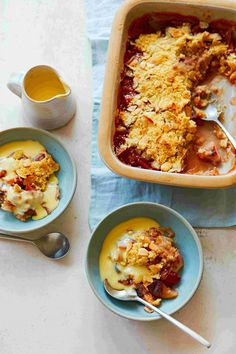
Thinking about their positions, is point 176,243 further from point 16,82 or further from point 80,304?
point 16,82

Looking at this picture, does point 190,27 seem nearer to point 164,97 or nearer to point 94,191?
point 164,97

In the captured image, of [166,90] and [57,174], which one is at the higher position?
[166,90]

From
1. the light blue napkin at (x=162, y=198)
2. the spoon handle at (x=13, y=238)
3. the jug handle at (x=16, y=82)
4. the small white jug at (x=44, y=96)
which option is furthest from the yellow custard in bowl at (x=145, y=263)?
the jug handle at (x=16, y=82)

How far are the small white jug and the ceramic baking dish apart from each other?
0.14 metres

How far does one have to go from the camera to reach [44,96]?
5.05 feet

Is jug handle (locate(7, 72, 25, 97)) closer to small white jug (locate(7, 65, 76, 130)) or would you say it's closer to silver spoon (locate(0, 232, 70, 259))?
small white jug (locate(7, 65, 76, 130))

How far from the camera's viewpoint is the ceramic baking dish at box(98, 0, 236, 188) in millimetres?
1355

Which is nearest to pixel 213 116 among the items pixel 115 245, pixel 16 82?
pixel 115 245

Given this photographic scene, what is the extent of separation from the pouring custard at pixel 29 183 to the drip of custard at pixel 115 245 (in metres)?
0.17

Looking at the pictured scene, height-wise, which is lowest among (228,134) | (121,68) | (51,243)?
(51,243)

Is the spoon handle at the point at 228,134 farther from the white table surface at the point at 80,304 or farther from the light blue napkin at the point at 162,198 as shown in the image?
the white table surface at the point at 80,304

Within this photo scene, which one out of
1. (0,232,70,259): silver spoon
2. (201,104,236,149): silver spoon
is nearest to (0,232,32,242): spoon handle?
(0,232,70,259): silver spoon

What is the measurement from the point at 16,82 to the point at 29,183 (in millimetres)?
275

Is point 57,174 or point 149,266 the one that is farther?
point 57,174
